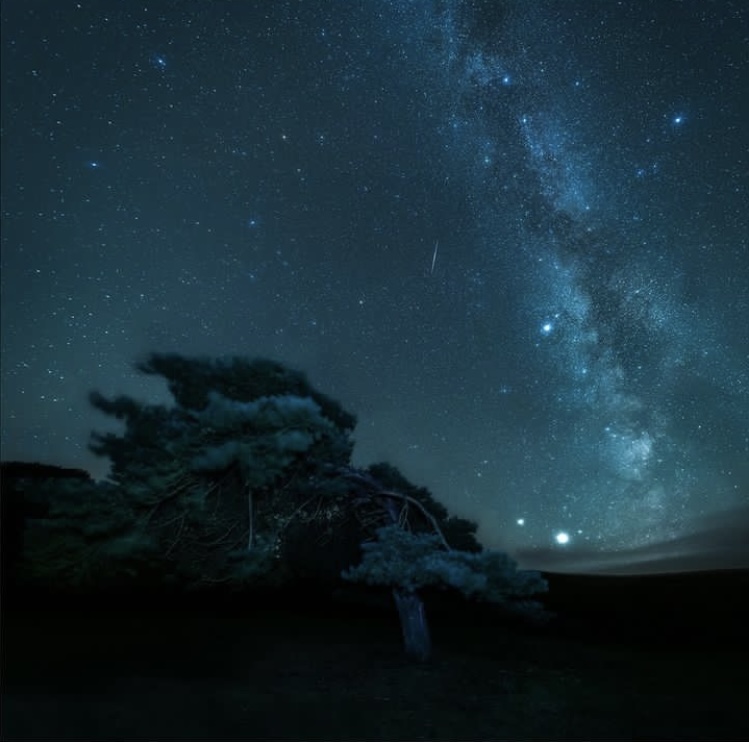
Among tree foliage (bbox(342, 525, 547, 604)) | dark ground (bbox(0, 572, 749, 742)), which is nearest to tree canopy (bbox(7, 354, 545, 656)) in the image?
tree foliage (bbox(342, 525, 547, 604))

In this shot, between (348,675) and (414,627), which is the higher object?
(414,627)

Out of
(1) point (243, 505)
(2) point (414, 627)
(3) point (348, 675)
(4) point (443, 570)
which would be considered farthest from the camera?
(2) point (414, 627)

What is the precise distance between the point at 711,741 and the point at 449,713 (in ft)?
11.2

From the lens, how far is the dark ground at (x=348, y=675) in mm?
7746

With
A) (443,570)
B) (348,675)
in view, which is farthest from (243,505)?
(443,570)

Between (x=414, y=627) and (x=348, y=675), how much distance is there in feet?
5.07

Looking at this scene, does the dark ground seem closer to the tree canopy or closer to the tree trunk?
the tree trunk

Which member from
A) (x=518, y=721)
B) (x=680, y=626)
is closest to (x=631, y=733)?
(x=518, y=721)

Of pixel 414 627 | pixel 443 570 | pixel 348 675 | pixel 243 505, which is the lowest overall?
pixel 348 675

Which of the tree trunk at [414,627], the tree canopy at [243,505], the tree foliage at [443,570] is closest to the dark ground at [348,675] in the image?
the tree trunk at [414,627]

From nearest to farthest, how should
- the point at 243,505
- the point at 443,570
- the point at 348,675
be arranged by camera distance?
the point at 443,570, the point at 243,505, the point at 348,675

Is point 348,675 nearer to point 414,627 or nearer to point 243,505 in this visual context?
point 414,627

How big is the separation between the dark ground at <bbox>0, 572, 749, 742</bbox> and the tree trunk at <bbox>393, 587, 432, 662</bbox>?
12.4 inches

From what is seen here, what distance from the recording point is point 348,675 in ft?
34.3
